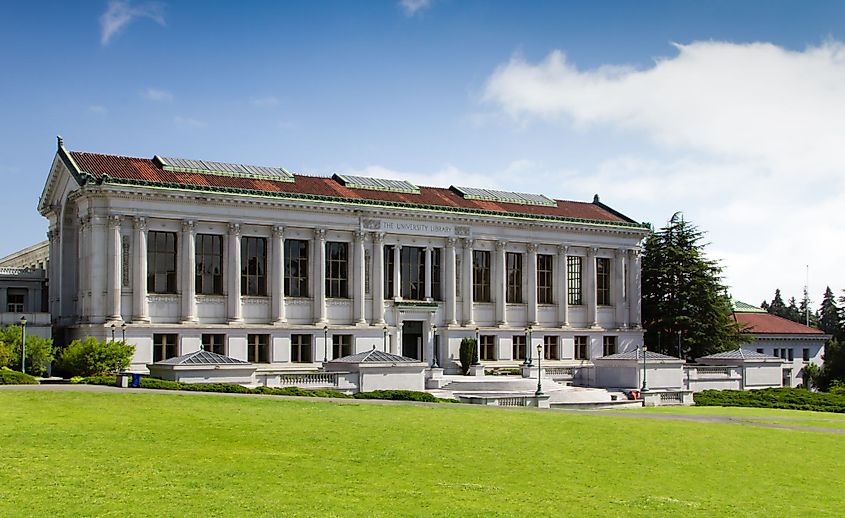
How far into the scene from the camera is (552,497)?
25328mm

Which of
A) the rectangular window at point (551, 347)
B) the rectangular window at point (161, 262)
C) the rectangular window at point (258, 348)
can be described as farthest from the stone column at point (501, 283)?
the rectangular window at point (161, 262)

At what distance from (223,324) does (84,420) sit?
41866 mm

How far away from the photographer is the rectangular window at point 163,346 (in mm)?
72688

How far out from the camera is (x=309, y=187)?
82125 mm

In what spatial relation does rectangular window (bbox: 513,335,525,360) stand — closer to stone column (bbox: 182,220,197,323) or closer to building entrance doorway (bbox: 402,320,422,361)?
building entrance doorway (bbox: 402,320,422,361)

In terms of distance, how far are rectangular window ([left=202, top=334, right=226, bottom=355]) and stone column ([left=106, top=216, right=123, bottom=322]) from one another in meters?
6.54

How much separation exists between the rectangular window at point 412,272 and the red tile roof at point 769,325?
4344 cm

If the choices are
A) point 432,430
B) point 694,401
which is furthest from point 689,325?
point 432,430

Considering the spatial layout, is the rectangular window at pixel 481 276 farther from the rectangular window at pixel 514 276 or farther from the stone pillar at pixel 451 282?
the stone pillar at pixel 451 282

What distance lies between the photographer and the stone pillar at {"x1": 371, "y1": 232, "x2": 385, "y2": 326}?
8244 centimetres

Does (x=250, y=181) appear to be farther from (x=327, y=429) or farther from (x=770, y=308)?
(x=770, y=308)

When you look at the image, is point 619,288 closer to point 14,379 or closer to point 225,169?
point 225,169

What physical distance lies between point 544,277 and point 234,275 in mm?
29502

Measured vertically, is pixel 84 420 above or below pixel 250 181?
below
